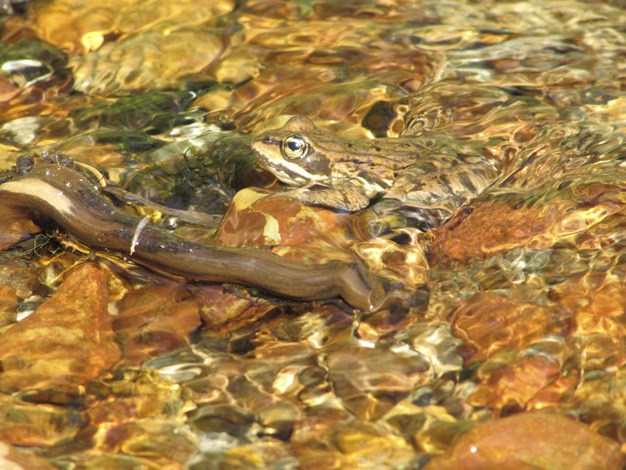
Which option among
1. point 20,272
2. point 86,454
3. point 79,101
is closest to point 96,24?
point 79,101

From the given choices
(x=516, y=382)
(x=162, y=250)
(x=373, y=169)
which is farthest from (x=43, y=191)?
(x=516, y=382)

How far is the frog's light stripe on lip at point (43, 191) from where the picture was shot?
17.3ft

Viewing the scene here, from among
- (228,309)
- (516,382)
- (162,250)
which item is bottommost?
A: (516,382)

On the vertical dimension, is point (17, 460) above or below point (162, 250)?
below

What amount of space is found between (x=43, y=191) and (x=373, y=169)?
2666mm

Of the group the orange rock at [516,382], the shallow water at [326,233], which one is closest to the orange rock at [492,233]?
the shallow water at [326,233]

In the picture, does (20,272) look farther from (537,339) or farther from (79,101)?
(537,339)

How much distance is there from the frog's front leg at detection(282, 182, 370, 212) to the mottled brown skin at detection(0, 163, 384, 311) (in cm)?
111

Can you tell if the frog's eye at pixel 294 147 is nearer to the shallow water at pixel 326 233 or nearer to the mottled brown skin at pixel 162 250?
the shallow water at pixel 326 233

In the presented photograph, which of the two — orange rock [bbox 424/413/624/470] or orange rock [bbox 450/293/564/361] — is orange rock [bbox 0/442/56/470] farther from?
orange rock [bbox 450/293/564/361]

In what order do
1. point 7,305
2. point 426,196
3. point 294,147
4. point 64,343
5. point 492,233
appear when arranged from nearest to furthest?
point 64,343 → point 7,305 → point 492,233 → point 426,196 → point 294,147

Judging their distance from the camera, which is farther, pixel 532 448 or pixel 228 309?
pixel 228 309

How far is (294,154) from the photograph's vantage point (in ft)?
21.4

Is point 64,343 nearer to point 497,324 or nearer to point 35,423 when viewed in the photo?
point 35,423
